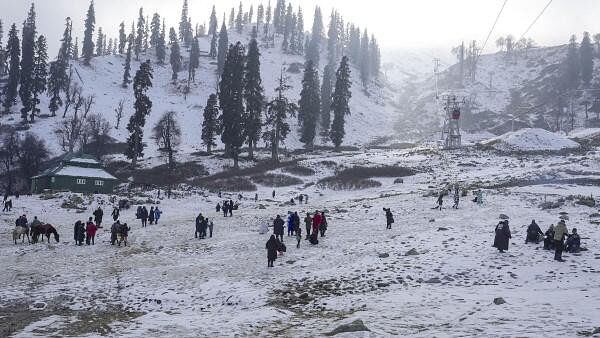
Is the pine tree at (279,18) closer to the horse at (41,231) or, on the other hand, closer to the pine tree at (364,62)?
the pine tree at (364,62)

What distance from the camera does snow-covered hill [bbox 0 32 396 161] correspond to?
88.7 meters

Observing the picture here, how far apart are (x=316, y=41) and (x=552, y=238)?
131753 millimetres

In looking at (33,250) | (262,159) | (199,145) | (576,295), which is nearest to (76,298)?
(33,250)

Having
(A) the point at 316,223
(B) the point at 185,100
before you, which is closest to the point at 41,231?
(A) the point at 316,223

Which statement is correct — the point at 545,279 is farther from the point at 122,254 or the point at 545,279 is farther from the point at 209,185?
the point at 209,185

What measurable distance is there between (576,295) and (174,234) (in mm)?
20663

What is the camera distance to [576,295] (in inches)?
534

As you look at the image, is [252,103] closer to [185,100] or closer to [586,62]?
[185,100]

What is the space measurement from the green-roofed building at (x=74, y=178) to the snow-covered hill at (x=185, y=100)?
71.2 ft

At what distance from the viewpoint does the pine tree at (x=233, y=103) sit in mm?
60938

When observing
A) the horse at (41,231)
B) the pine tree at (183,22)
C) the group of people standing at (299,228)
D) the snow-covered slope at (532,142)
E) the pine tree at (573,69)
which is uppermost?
the pine tree at (183,22)

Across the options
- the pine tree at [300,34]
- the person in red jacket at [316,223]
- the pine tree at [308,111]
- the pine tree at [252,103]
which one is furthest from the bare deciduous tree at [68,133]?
the pine tree at [300,34]

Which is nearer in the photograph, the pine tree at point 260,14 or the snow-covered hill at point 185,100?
the snow-covered hill at point 185,100

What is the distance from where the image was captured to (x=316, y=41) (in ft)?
473
